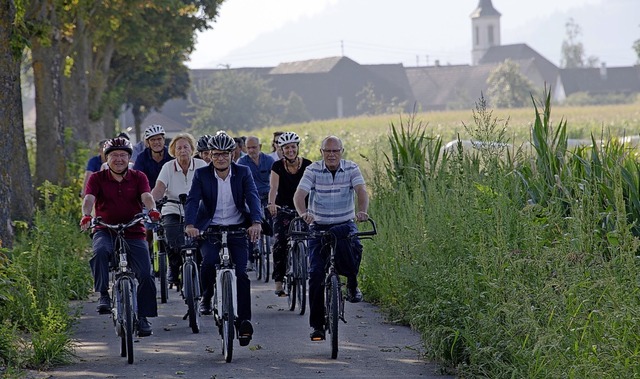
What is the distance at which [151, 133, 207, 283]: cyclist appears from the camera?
15055mm

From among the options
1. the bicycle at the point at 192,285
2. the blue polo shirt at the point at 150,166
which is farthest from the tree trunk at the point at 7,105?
the bicycle at the point at 192,285

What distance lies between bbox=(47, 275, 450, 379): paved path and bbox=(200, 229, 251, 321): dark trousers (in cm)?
51

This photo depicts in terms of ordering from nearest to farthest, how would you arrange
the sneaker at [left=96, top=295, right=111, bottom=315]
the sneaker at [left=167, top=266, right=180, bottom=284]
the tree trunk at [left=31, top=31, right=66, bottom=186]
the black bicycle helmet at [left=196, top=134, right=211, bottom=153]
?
the black bicycle helmet at [left=196, top=134, right=211, bottom=153]
the sneaker at [left=96, top=295, right=111, bottom=315]
the sneaker at [left=167, top=266, right=180, bottom=284]
the tree trunk at [left=31, top=31, right=66, bottom=186]

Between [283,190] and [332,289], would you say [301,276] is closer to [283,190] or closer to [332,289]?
[283,190]

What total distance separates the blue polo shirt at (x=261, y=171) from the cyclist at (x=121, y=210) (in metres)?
7.20

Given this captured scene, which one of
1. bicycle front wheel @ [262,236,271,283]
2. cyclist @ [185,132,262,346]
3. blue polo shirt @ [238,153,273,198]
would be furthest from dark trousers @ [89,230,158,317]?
blue polo shirt @ [238,153,273,198]

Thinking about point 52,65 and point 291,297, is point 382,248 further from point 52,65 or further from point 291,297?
point 52,65

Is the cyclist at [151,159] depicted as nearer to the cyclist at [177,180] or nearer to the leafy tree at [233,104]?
the cyclist at [177,180]

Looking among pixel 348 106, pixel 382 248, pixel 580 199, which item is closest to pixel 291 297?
pixel 382 248

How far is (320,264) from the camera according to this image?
39.5 feet

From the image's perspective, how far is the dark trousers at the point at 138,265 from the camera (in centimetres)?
1189

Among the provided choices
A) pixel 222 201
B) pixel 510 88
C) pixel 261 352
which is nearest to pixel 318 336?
pixel 261 352

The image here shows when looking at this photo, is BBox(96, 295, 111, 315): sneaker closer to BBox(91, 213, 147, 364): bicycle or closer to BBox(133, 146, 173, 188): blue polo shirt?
BBox(91, 213, 147, 364): bicycle

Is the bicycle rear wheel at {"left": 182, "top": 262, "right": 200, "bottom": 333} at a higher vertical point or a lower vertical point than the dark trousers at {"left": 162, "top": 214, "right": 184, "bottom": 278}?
lower
